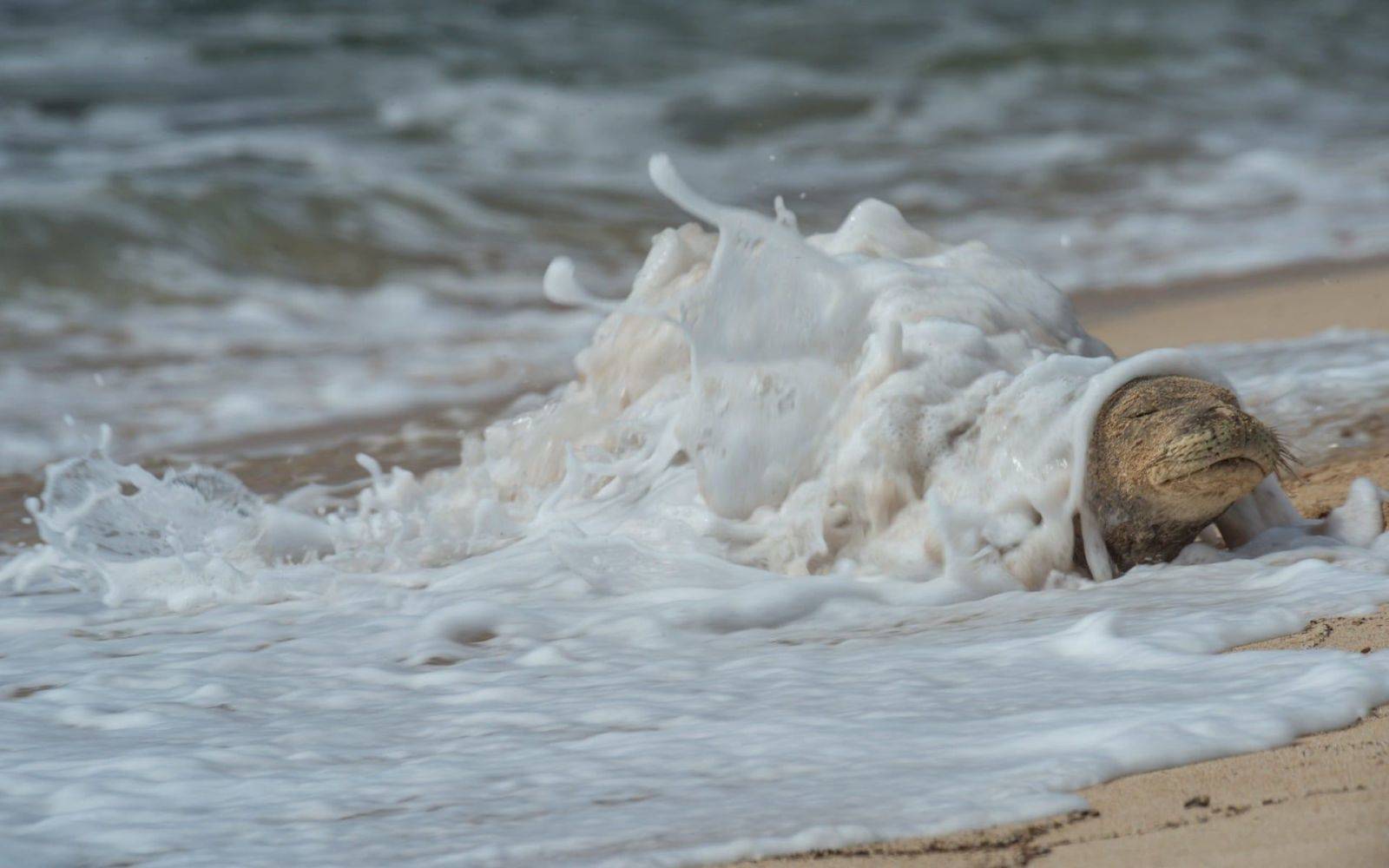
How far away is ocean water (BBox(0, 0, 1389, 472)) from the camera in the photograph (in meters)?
5.77

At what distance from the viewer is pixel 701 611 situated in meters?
2.53

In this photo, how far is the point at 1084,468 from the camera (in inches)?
99.7

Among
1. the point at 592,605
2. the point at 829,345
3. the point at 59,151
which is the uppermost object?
the point at 59,151

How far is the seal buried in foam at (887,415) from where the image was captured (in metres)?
2.58

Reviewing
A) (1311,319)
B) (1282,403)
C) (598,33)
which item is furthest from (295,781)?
(598,33)

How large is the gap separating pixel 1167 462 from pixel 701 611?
2.56 ft

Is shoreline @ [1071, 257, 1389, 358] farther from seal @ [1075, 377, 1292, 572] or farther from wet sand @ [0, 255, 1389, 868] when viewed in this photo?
wet sand @ [0, 255, 1389, 868]

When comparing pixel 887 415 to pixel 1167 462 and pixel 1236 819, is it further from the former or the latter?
pixel 1236 819

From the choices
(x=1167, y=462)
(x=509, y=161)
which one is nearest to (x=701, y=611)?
(x=1167, y=462)

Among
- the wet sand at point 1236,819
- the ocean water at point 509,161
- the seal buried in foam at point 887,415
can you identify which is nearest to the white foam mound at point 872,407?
the seal buried in foam at point 887,415

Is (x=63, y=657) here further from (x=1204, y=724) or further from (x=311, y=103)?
(x=311, y=103)

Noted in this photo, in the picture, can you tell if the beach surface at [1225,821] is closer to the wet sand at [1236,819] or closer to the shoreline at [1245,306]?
the wet sand at [1236,819]

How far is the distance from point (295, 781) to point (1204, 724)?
1073 millimetres

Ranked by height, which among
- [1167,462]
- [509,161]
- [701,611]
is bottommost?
[701,611]
